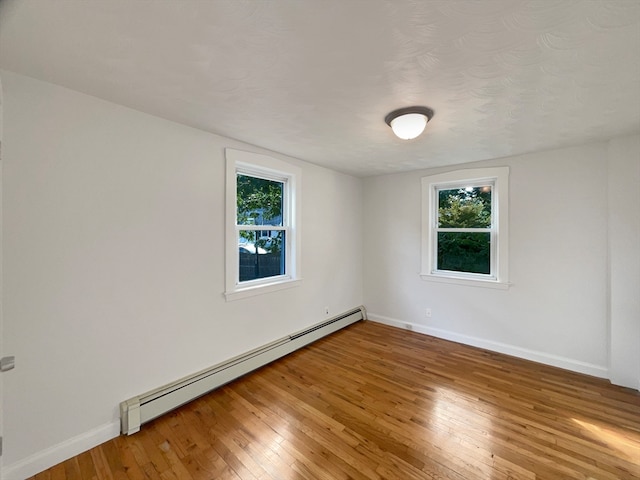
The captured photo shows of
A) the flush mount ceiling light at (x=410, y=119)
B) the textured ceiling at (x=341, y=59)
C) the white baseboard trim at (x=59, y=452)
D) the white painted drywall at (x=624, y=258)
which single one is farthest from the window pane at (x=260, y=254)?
the white painted drywall at (x=624, y=258)

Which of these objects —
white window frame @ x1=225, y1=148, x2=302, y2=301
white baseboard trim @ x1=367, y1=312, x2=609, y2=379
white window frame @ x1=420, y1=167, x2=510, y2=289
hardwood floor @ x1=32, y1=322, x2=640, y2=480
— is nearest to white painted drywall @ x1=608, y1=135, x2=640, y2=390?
white baseboard trim @ x1=367, y1=312, x2=609, y2=379

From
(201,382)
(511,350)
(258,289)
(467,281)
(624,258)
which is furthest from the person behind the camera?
(467,281)

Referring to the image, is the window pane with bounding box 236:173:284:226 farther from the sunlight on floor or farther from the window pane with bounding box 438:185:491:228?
the sunlight on floor

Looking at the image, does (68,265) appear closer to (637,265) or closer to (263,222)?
(263,222)

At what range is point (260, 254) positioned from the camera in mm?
3109

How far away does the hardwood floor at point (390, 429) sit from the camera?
1.66 metres

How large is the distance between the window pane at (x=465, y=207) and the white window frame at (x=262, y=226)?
2.10 metres

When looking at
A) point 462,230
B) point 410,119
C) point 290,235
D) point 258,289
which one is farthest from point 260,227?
point 462,230

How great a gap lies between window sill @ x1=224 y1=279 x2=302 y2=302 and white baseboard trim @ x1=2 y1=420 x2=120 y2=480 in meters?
1.22

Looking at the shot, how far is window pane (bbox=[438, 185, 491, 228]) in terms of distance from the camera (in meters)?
3.50

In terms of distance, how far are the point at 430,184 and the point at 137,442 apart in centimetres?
408

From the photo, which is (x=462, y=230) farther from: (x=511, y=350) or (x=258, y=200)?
(x=258, y=200)

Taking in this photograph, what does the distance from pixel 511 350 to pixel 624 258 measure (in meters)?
1.46

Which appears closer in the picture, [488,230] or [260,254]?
[260,254]
